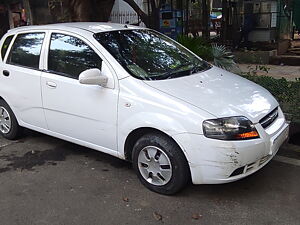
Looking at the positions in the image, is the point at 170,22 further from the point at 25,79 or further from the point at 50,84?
the point at 50,84

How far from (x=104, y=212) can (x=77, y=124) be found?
3.89ft

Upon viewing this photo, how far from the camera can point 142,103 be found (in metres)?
3.49

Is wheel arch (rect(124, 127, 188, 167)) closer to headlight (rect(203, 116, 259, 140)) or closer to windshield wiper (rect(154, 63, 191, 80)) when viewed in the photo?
Result: headlight (rect(203, 116, 259, 140))

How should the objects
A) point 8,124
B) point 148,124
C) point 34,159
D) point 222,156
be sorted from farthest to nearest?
point 8,124 → point 34,159 → point 148,124 → point 222,156

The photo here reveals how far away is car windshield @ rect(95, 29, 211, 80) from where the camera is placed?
3.85m

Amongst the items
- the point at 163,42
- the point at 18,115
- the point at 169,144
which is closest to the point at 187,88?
the point at 169,144

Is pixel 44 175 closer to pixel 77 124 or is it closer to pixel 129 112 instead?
pixel 77 124

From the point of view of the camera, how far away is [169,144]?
338 centimetres

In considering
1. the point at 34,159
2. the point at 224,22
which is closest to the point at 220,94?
the point at 34,159

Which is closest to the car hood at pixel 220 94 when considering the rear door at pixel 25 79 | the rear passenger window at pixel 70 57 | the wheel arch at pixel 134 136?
the wheel arch at pixel 134 136

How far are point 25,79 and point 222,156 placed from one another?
275 centimetres

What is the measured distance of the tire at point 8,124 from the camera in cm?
499

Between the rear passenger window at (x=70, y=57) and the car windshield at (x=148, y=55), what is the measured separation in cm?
20

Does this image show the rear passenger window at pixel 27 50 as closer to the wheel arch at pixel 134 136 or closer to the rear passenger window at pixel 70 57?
the rear passenger window at pixel 70 57
